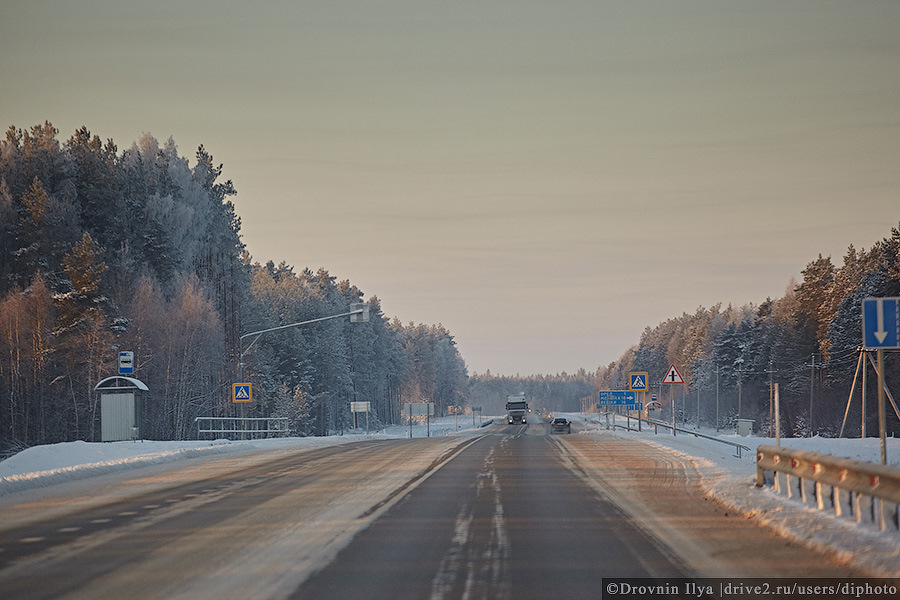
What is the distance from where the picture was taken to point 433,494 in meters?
17.3

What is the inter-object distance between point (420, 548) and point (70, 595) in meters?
4.14

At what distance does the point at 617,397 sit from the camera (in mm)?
71375

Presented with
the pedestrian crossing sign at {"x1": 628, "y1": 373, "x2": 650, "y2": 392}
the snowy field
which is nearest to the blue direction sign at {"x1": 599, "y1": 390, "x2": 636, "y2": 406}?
the pedestrian crossing sign at {"x1": 628, "y1": 373, "x2": 650, "y2": 392}

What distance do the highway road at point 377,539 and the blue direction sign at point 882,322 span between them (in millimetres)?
3514

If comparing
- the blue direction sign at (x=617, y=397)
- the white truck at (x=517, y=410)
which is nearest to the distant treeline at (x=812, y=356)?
the blue direction sign at (x=617, y=397)

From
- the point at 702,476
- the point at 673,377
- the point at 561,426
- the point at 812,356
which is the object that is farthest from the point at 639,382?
the point at 812,356

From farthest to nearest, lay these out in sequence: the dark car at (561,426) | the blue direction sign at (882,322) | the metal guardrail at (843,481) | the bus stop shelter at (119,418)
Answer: the dark car at (561,426) → the bus stop shelter at (119,418) → the blue direction sign at (882,322) → the metal guardrail at (843,481)

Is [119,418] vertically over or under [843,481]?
under

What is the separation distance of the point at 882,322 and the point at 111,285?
2380 inches

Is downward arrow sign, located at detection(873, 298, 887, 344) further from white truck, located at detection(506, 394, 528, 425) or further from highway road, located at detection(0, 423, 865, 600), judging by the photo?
white truck, located at detection(506, 394, 528, 425)

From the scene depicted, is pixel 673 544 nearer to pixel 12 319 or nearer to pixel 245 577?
pixel 245 577

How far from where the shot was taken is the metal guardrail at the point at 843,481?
11.2 meters

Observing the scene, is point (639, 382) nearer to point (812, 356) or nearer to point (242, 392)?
point (242, 392)

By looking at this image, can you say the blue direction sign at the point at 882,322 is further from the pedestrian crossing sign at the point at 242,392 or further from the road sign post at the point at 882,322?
the pedestrian crossing sign at the point at 242,392
